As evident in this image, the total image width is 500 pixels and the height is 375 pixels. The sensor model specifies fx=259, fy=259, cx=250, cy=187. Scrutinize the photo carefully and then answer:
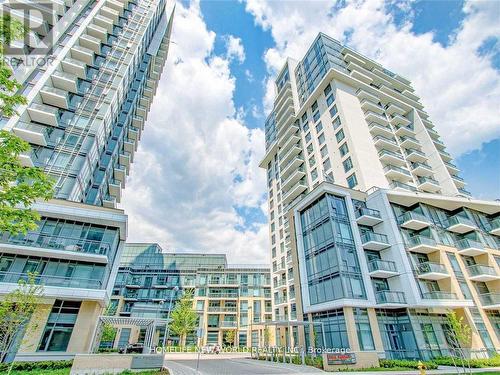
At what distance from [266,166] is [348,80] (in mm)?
28218

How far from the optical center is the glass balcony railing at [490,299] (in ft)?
95.5

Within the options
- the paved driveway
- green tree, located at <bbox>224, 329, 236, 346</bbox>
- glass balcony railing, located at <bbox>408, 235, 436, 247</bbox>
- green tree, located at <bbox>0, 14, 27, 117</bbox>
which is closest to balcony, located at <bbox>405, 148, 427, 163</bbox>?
glass balcony railing, located at <bbox>408, 235, 436, 247</bbox>

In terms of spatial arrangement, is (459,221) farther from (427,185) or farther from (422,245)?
(427,185)

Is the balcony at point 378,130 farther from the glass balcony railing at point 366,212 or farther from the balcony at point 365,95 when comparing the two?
the glass balcony railing at point 366,212

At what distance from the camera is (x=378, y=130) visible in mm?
42562

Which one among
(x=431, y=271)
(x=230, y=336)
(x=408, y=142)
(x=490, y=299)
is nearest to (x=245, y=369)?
(x=431, y=271)

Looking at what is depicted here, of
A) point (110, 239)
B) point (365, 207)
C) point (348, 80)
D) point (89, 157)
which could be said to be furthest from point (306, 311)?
point (348, 80)

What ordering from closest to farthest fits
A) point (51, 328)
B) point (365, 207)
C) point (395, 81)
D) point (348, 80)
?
point (51, 328), point (365, 207), point (348, 80), point (395, 81)

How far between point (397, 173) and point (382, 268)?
17.5m

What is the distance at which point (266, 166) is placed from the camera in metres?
67.1

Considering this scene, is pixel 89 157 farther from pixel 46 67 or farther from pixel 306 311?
pixel 306 311

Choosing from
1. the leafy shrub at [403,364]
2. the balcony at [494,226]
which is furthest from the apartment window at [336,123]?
the leafy shrub at [403,364]

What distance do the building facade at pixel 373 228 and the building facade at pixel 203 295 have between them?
17700 mm

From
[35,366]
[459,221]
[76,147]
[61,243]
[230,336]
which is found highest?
[76,147]
